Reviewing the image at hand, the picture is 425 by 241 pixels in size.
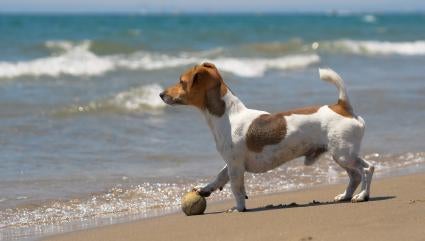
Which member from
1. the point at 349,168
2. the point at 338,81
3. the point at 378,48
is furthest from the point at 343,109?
the point at 378,48

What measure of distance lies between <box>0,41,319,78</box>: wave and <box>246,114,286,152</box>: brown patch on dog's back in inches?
624

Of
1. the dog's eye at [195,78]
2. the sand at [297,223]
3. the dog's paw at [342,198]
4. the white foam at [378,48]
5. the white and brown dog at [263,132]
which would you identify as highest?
the white foam at [378,48]

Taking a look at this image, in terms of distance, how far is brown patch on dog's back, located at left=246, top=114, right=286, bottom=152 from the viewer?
7531 millimetres

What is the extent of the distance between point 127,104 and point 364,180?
884cm

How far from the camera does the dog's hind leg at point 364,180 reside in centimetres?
748

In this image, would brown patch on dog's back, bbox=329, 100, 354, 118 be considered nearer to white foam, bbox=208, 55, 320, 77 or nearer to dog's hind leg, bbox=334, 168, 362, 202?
dog's hind leg, bbox=334, 168, 362, 202

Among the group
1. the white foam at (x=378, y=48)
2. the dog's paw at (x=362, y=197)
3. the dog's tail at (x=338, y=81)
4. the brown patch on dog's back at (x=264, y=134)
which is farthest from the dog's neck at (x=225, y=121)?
the white foam at (x=378, y=48)

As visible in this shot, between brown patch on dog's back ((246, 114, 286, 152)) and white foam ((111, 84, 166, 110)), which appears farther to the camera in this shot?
white foam ((111, 84, 166, 110))

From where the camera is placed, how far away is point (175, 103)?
7.68 metres

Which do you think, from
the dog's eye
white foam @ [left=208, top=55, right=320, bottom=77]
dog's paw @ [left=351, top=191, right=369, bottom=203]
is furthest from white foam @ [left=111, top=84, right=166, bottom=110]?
dog's paw @ [left=351, top=191, right=369, bottom=203]

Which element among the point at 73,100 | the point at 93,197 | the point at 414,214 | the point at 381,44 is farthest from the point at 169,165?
the point at 381,44

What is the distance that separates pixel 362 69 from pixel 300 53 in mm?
7703

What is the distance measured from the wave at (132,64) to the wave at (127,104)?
671 cm

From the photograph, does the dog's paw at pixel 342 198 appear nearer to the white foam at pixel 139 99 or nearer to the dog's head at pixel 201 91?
the dog's head at pixel 201 91
